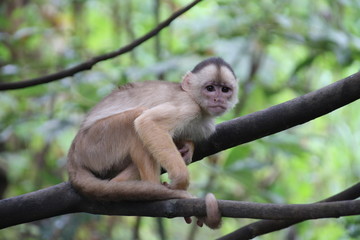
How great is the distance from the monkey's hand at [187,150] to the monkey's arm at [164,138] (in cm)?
17

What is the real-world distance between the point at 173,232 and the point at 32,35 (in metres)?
3.66

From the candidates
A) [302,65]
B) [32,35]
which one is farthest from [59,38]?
[302,65]

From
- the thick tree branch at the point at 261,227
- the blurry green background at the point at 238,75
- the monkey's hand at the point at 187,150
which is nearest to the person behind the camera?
the thick tree branch at the point at 261,227

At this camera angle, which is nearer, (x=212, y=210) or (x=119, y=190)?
(x=212, y=210)

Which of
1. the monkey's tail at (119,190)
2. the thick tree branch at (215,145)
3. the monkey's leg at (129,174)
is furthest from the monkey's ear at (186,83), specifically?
the monkey's tail at (119,190)

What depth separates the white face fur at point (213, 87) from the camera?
3572 millimetres

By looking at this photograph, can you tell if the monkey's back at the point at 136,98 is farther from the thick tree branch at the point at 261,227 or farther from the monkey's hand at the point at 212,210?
the monkey's hand at the point at 212,210

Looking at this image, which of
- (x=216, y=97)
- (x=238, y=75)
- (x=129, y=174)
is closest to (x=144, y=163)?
(x=129, y=174)

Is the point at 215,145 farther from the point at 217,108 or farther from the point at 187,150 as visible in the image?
the point at 217,108

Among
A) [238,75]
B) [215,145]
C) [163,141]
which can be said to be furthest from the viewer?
[238,75]

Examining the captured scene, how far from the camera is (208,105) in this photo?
3.56m

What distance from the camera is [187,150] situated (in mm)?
3383

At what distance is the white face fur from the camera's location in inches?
141

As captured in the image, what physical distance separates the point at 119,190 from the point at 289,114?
97 cm
